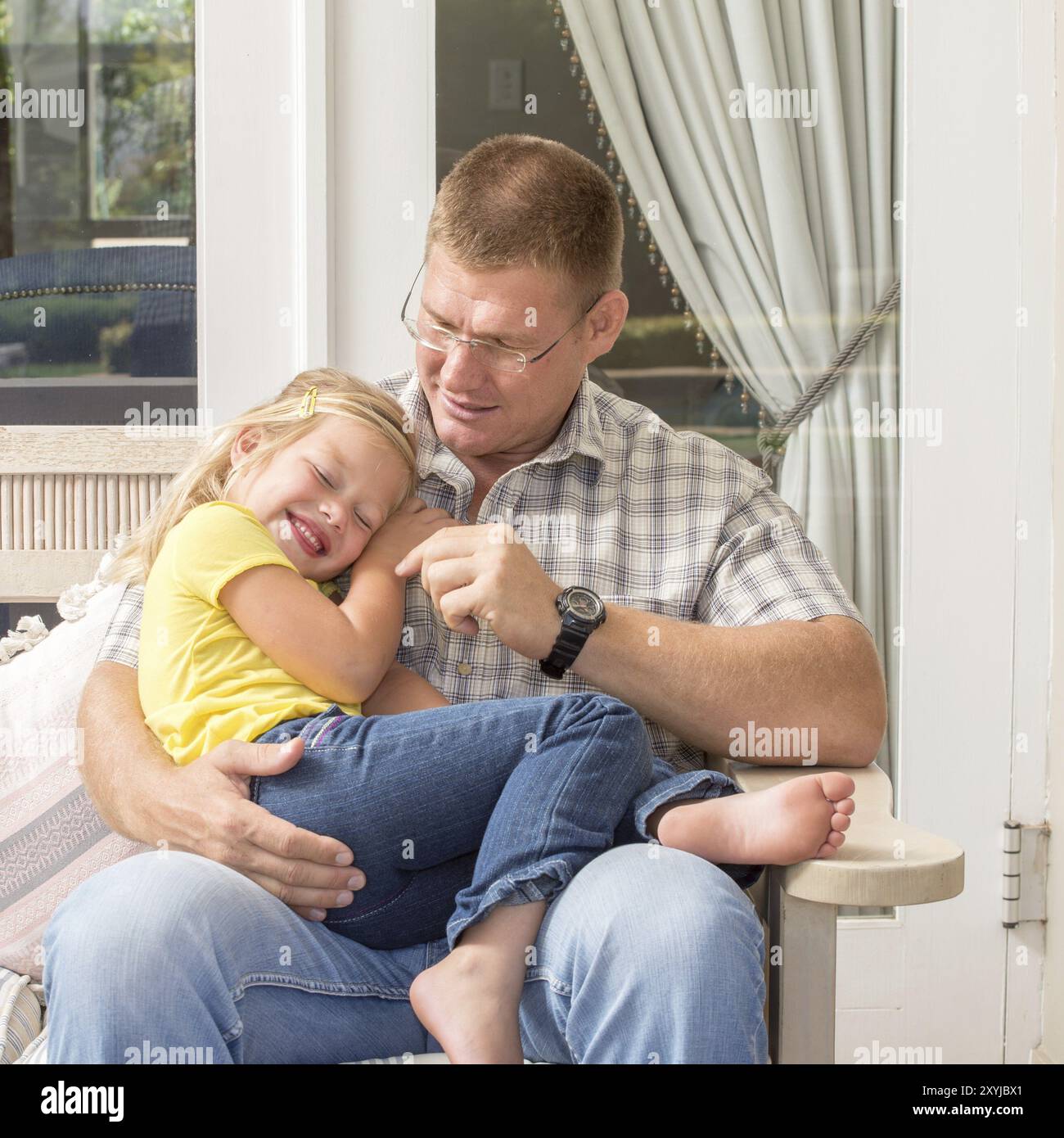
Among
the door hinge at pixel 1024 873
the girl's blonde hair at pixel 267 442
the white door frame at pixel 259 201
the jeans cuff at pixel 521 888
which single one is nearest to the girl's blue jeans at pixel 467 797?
the jeans cuff at pixel 521 888

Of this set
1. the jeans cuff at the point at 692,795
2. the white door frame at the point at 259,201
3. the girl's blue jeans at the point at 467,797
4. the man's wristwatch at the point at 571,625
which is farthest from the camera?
the white door frame at the point at 259,201

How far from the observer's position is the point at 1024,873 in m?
2.34

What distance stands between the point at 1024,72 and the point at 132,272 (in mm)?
1673

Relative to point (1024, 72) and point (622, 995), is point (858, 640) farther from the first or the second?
point (1024, 72)

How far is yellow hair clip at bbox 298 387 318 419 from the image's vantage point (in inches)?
65.3

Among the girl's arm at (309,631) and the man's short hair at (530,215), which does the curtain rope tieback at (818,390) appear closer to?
the man's short hair at (530,215)

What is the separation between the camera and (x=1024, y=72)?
2.25 m

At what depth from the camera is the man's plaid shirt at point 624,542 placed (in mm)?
1699

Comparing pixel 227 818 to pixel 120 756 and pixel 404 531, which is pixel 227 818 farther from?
pixel 404 531

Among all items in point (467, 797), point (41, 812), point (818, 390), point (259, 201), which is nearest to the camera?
point (467, 797)

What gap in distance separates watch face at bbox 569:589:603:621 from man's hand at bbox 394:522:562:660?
0.08 feet

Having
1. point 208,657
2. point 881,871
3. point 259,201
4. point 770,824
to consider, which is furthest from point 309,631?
point 259,201

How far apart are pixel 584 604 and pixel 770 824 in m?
0.39

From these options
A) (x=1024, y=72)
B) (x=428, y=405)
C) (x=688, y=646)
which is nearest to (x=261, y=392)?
(x=428, y=405)
